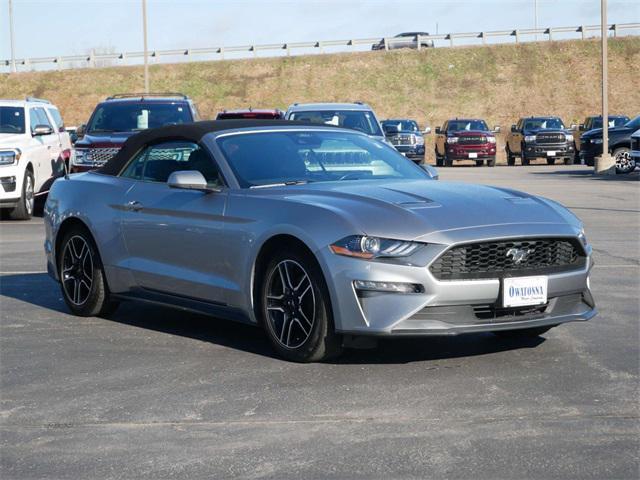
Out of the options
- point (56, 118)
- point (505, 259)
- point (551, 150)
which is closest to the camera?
point (505, 259)

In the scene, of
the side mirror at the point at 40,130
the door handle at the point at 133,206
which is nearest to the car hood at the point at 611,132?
the side mirror at the point at 40,130

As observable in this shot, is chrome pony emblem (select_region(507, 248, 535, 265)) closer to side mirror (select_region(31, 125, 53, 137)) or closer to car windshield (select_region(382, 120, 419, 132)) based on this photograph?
side mirror (select_region(31, 125, 53, 137))

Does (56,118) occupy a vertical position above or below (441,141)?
above

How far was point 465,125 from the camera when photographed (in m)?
47.9

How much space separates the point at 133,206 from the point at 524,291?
10.1 feet

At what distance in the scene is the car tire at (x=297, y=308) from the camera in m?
7.38

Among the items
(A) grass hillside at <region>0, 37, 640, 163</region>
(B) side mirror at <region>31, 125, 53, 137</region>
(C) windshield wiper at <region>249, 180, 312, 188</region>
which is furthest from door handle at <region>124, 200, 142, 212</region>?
(A) grass hillside at <region>0, 37, 640, 163</region>

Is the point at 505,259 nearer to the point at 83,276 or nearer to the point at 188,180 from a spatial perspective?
the point at 188,180

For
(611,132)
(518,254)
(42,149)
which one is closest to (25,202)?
(42,149)

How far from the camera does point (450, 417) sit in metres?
6.14

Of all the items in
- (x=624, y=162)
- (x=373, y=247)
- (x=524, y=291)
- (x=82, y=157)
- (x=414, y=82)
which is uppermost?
(x=414, y=82)

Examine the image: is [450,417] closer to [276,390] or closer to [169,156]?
[276,390]

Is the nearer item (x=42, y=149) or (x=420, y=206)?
(x=420, y=206)

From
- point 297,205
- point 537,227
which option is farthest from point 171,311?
point 537,227
